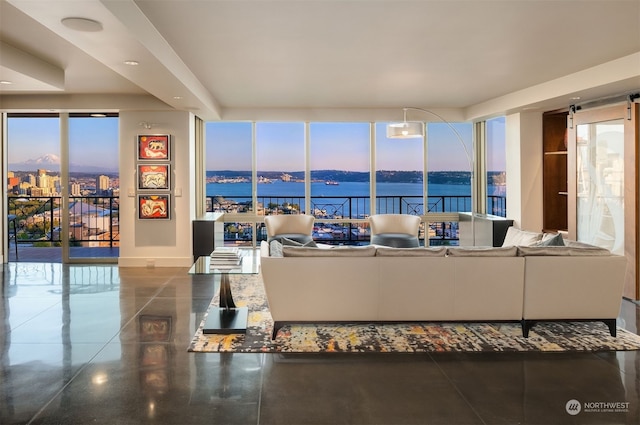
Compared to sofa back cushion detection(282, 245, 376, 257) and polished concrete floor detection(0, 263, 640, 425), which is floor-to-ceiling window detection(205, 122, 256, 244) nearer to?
polished concrete floor detection(0, 263, 640, 425)

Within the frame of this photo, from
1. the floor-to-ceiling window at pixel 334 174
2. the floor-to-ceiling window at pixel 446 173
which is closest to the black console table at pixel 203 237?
the floor-to-ceiling window at pixel 334 174

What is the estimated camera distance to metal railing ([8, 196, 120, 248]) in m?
8.02

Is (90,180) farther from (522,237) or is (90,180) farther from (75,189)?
(522,237)

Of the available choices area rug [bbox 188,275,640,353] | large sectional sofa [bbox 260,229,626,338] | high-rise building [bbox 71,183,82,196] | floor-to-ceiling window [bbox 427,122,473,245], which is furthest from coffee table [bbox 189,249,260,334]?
floor-to-ceiling window [bbox 427,122,473,245]

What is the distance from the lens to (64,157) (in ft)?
25.7

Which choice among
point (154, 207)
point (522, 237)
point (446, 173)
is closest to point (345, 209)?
point (446, 173)

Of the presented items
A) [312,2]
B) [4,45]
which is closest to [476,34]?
[312,2]

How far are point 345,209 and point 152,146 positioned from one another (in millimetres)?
3623

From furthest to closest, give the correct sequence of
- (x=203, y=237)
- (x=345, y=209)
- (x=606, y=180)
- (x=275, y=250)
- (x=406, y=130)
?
1. (x=345, y=209)
2. (x=203, y=237)
3. (x=406, y=130)
4. (x=606, y=180)
5. (x=275, y=250)

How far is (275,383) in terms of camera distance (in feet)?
10.2

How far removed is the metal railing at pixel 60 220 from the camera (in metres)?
8.02

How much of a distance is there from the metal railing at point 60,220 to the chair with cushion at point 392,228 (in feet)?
14.7

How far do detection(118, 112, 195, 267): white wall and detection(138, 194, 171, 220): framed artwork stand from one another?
0.26 feet

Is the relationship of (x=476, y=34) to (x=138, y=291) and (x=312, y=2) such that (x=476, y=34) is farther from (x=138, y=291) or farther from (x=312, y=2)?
(x=138, y=291)
